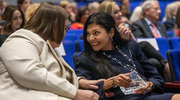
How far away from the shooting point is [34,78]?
5.79ft

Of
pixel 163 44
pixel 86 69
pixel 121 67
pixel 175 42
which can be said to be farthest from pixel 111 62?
pixel 175 42

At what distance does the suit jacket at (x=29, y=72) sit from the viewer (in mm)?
1753

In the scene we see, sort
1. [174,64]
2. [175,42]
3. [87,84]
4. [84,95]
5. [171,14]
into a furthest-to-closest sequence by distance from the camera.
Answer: [171,14] → [175,42] → [174,64] → [87,84] → [84,95]

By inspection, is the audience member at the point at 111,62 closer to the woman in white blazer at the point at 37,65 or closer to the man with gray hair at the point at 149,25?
the woman in white blazer at the point at 37,65

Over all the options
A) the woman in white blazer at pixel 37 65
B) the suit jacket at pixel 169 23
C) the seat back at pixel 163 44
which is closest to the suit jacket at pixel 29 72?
the woman in white blazer at pixel 37 65

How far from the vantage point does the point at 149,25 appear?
5230mm

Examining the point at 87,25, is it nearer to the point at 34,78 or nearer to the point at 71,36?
the point at 34,78

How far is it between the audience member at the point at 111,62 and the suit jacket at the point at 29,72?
575mm

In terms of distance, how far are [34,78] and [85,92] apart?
378 mm

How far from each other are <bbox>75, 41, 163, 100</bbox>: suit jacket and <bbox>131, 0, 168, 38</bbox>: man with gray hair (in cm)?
190

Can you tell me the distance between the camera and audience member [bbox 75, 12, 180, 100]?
247 centimetres

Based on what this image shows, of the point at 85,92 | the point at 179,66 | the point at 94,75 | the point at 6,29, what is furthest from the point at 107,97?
the point at 6,29

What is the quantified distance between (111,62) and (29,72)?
1.02 meters

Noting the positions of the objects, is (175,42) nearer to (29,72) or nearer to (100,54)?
(100,54)
